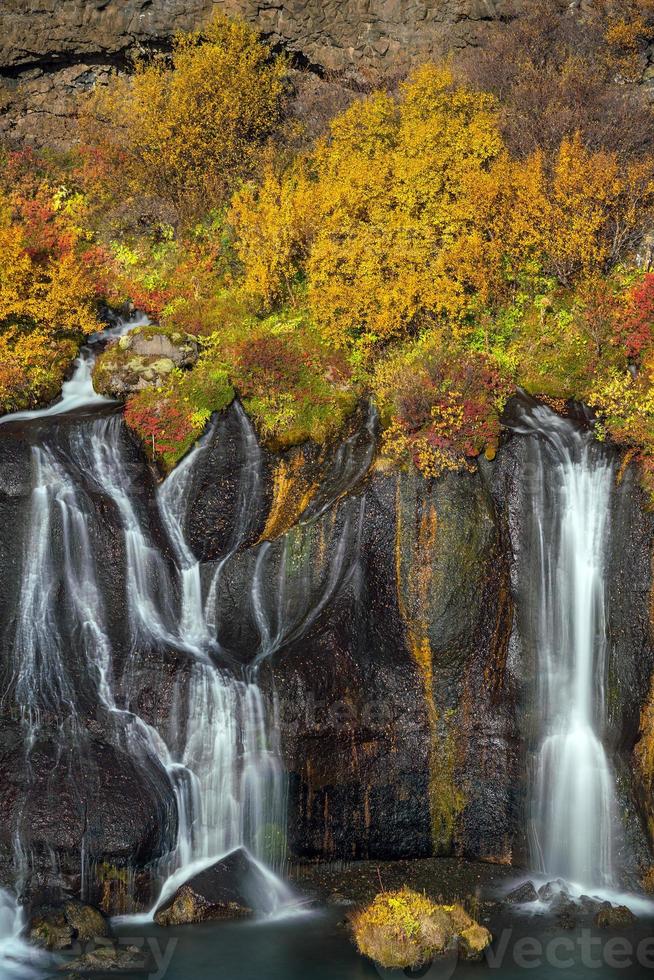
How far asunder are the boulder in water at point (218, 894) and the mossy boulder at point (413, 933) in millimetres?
2366

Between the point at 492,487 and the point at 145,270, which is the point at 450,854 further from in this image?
the point at 145,270

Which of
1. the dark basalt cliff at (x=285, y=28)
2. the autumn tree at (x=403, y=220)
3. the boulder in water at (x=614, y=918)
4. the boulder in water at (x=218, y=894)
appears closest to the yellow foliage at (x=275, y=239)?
the autumn tree at (x=403, y=220)

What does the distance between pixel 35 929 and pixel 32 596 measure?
6.65 meters

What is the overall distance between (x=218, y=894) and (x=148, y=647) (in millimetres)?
5206

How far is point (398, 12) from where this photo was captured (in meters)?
34.8

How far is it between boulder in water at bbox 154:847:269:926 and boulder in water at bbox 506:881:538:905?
4.66 meters

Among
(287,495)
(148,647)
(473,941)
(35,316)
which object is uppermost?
(35,316)

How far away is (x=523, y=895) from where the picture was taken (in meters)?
18.6

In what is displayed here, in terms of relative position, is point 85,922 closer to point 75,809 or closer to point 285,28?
point 75,809

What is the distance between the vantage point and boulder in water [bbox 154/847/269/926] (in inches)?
712

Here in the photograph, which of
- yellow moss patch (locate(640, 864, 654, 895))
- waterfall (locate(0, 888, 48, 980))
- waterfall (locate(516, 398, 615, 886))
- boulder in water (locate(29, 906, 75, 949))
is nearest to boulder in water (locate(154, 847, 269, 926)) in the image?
boulder in water (locate(29, 906, 75, 949))

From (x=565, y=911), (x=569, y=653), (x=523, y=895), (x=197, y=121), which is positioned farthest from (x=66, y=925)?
(x=197, y=121)

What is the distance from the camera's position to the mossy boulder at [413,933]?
16594 millimetres

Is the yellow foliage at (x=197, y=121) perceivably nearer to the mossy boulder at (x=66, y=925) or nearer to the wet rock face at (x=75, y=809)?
the wet rock face at (x=75, y=809)
